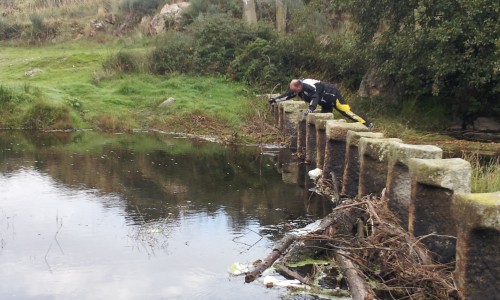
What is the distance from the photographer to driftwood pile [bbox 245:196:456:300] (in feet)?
19.1

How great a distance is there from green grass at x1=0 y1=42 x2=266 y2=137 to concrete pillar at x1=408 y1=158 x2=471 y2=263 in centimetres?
1186

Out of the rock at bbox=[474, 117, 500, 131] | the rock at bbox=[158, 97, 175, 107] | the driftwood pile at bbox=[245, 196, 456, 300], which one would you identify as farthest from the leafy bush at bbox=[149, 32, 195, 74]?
the driftwood pile at bbox=[245, 196, 456, 300]

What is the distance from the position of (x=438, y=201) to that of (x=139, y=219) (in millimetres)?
4668

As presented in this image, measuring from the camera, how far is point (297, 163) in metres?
14.1

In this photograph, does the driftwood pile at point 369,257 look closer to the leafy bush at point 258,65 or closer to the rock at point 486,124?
the rock at point 486,124

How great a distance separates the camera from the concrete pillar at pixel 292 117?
1599 cm

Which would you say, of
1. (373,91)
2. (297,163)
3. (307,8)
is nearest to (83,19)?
(307,8)

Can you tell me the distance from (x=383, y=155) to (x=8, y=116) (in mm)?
14349

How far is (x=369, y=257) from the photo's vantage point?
6641mm

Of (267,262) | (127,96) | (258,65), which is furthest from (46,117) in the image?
(267,262)

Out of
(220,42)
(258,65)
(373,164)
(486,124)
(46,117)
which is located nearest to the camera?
(373,164)

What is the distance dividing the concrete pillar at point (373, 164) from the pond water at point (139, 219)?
97cm

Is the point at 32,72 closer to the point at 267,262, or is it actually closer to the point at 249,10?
the point at 249,10

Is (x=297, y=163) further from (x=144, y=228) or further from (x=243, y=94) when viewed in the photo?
(x=243, y=94)
